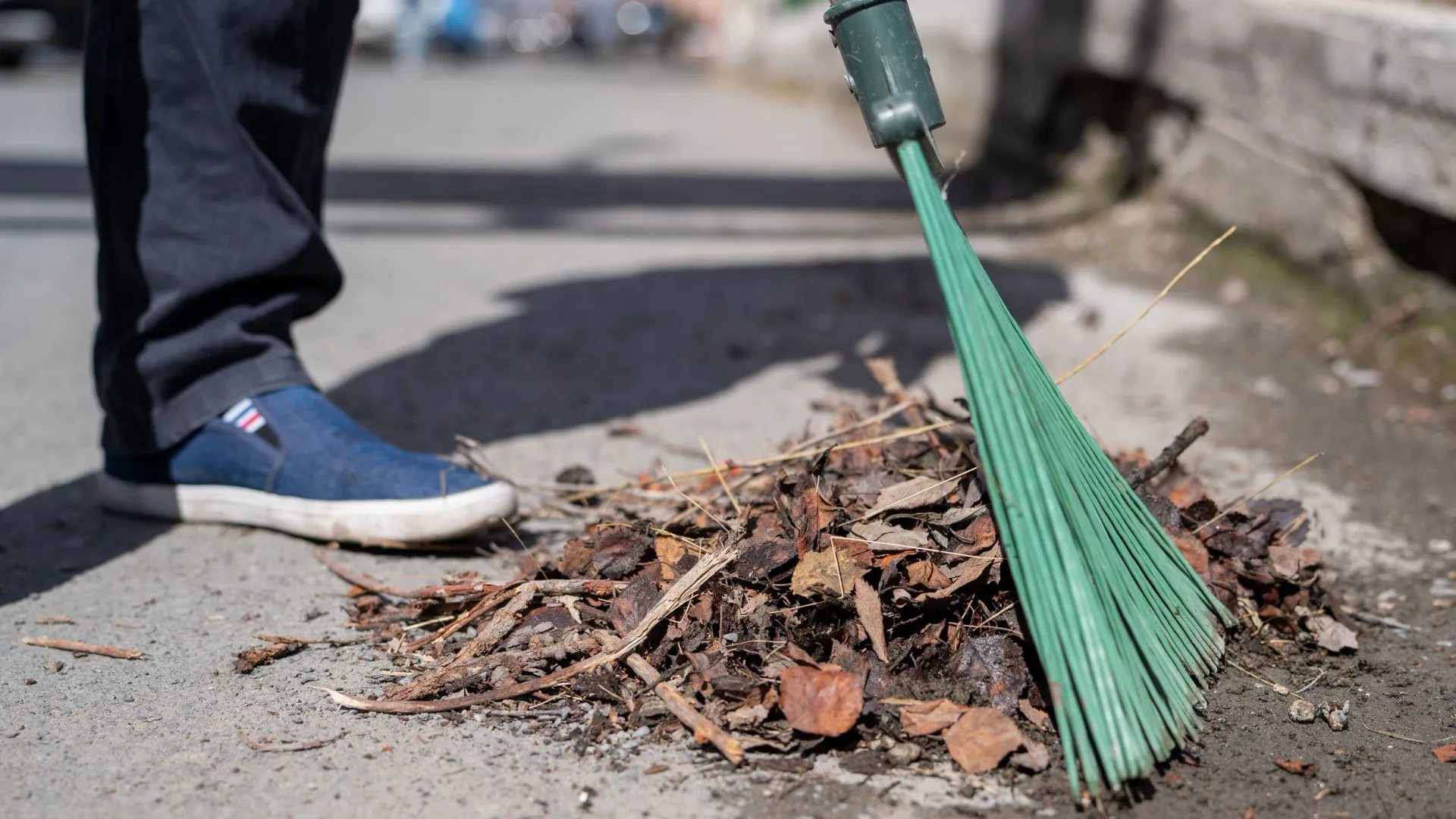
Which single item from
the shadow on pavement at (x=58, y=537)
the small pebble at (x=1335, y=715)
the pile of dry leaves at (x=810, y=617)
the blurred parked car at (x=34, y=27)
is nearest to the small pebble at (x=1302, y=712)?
the small pebble at (x=1335, y=715)

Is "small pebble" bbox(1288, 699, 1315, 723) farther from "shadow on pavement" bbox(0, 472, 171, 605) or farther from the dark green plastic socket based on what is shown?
"shadow on pavement" bbox(0, 472, 171, 605)

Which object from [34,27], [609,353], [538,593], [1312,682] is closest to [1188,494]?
[1312,682]

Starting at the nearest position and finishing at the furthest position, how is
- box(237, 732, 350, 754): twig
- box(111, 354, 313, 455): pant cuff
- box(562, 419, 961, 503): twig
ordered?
box(237, 732, 350, 754): twig
box(562, 419, 961, 503): twig
box(111, 354, 313, 455): pant cuff

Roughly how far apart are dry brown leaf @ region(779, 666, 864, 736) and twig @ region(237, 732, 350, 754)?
1.59 ft

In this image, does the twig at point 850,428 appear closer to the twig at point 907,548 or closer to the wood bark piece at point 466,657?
the twig at point 907,548

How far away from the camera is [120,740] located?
4.45 feet

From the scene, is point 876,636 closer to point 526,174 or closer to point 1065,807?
point 1065,807

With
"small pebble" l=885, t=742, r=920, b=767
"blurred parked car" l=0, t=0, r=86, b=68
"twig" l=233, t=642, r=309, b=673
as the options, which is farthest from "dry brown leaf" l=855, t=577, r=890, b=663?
"blurred parked car" l=0, t=0, r=86, b=68

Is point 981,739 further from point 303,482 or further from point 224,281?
point 224,281

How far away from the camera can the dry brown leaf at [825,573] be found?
1.45 m

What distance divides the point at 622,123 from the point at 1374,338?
5.03m

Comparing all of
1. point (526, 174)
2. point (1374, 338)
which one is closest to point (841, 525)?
point (1374, 338)

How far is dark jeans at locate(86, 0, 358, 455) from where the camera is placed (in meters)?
Answer: 1.79

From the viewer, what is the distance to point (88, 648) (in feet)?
5.09
